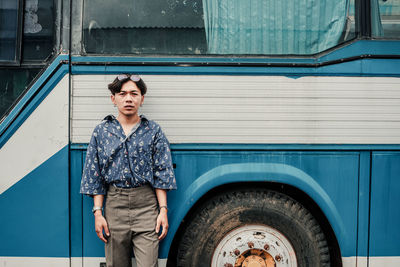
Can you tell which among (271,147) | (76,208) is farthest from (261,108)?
(76,208)

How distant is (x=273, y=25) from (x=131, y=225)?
168 cm

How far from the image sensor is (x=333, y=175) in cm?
271

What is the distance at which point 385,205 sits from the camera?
2.74 meters

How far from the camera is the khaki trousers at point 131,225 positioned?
99.3 inches

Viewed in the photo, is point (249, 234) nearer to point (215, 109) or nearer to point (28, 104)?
point (215, 109)

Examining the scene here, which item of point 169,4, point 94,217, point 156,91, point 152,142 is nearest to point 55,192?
point 94,217

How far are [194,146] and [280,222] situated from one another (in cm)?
82

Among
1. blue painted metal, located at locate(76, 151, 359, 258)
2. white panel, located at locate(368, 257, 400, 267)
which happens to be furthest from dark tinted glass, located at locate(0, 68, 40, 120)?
white panel, located at locate(368, 257, 400, 267)

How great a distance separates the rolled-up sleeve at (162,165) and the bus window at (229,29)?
64 cm

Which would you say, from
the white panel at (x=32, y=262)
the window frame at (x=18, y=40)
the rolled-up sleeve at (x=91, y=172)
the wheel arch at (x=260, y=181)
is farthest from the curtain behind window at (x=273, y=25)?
the white panel at (x=32, y=262)

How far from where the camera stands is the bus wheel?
274 cm

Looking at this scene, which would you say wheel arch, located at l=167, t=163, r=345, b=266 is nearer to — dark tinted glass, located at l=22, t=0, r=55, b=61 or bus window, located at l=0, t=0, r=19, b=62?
dark tinted glass, located at l=22, t=0, r=55, b=61

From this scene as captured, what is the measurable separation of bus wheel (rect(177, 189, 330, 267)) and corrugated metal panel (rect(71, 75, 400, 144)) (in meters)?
0.46

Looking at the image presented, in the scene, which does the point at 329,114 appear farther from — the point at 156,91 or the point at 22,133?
the point at 22,133
